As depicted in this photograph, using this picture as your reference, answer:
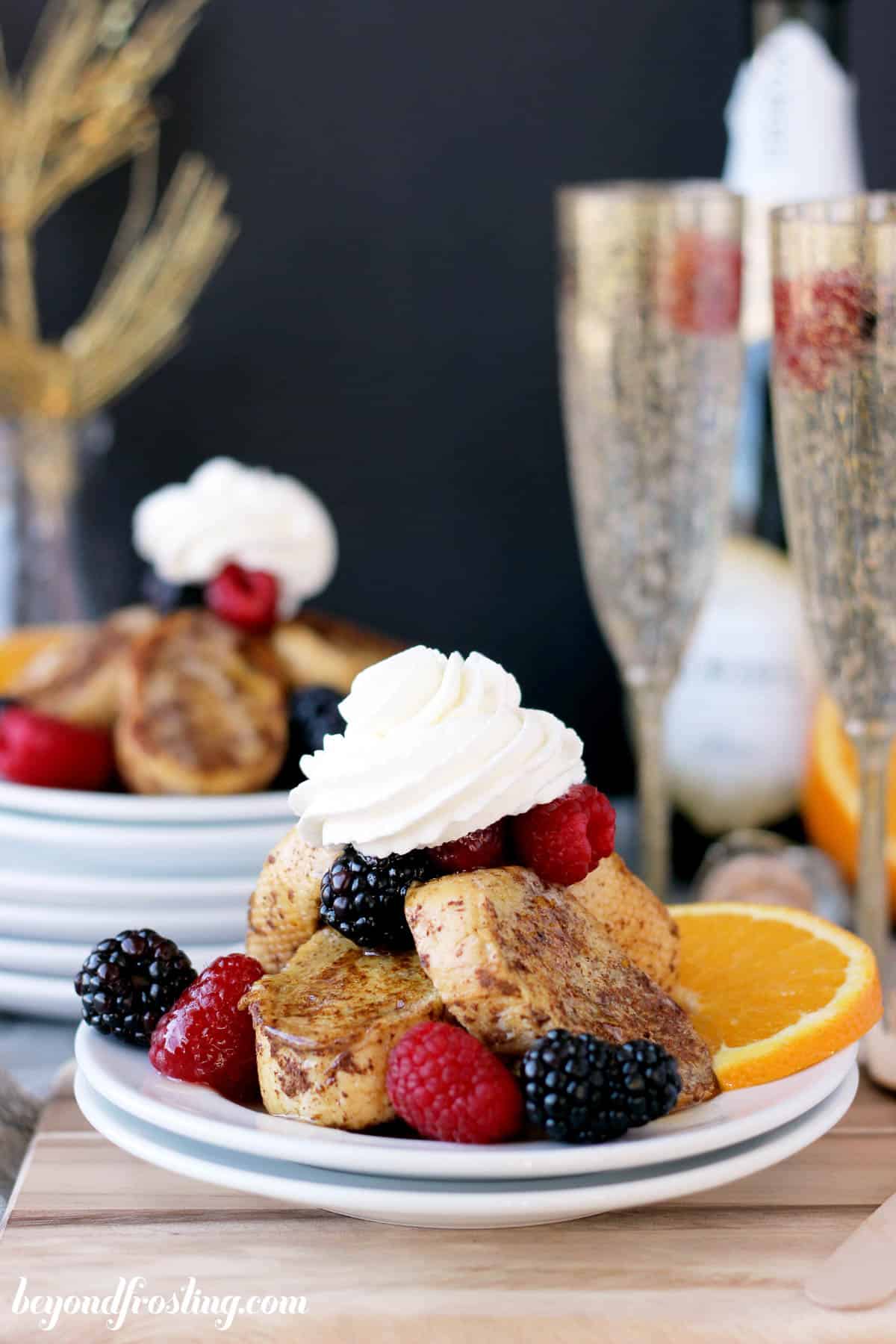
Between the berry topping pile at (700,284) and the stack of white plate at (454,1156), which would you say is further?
the berry topping pile at (700,284)

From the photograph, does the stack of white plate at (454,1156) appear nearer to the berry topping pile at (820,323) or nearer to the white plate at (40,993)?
the white plate at (40,993)

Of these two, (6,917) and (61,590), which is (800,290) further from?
(61,590)

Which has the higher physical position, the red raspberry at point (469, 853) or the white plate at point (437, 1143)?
the red raspberry at point (469, 853)

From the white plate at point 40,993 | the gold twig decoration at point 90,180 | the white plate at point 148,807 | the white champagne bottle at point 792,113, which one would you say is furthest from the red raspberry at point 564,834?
the gold twig decoration at point 90,180

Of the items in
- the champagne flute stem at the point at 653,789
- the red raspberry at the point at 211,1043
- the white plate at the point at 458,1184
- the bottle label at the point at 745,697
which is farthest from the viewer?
the bottle label at the point at 745,697

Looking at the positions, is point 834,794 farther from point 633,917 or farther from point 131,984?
point 131,984

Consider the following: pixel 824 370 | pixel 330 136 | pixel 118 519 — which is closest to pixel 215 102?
pixel 330 136
